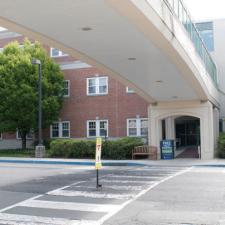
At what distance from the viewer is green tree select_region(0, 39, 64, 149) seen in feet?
111

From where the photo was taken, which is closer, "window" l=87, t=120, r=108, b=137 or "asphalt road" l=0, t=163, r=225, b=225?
"asphalt road" l=0, t=163, r=225, b=225

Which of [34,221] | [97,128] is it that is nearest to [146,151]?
[97,128]

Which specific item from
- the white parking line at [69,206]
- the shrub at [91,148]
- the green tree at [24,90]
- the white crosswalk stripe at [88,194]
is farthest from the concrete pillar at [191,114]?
the white parking line at [69,206]

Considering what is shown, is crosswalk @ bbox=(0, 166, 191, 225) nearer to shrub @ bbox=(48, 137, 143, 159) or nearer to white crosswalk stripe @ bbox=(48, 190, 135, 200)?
white crosswalk stripe @ bbox=(48, 190, 135, 200)

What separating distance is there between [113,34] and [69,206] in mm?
6231

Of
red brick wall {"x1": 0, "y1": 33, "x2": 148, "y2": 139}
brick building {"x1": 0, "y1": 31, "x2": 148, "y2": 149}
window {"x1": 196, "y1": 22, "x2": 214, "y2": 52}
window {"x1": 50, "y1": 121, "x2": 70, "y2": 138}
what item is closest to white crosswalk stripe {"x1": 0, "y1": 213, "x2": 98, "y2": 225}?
brick building {"x1": 0, "y1": 31, "x2": 148, "y2": 149}

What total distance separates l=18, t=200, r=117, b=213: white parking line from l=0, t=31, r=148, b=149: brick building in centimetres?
2451

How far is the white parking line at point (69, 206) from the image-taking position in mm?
10000

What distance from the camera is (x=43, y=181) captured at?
619 inches

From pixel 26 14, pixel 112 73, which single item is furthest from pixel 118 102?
pixel 26 14

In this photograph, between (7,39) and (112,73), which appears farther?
(7,39)

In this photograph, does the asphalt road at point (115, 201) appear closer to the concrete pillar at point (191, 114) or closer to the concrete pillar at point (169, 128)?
the concrete pillar at point (191, 114)

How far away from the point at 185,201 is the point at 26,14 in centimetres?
647

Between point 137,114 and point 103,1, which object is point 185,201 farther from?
point 137,114
